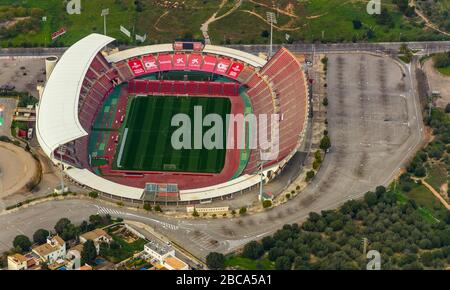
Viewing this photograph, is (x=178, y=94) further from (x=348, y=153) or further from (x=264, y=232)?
(x=264, y=232)

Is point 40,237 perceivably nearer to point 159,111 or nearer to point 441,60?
point 159,111

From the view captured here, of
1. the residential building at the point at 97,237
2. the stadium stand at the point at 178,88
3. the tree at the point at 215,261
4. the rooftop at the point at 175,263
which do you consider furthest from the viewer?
the stadium stand at the point at 178,88

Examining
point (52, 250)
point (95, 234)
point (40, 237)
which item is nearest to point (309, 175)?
point (95, 234)

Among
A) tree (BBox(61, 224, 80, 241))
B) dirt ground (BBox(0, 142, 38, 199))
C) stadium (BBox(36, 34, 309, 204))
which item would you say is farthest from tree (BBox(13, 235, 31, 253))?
stadium (BBox(36, 34, 309, 204))

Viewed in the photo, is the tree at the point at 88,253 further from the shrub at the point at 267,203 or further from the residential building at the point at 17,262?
the shrub at the point at 267,203

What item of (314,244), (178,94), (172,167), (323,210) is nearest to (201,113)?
(178,94)

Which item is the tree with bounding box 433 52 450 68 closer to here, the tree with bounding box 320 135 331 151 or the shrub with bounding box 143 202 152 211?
the tree with bounding box 320 135 331 151

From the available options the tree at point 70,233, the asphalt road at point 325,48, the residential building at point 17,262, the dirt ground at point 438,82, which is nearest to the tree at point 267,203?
the tree at point 70,233
